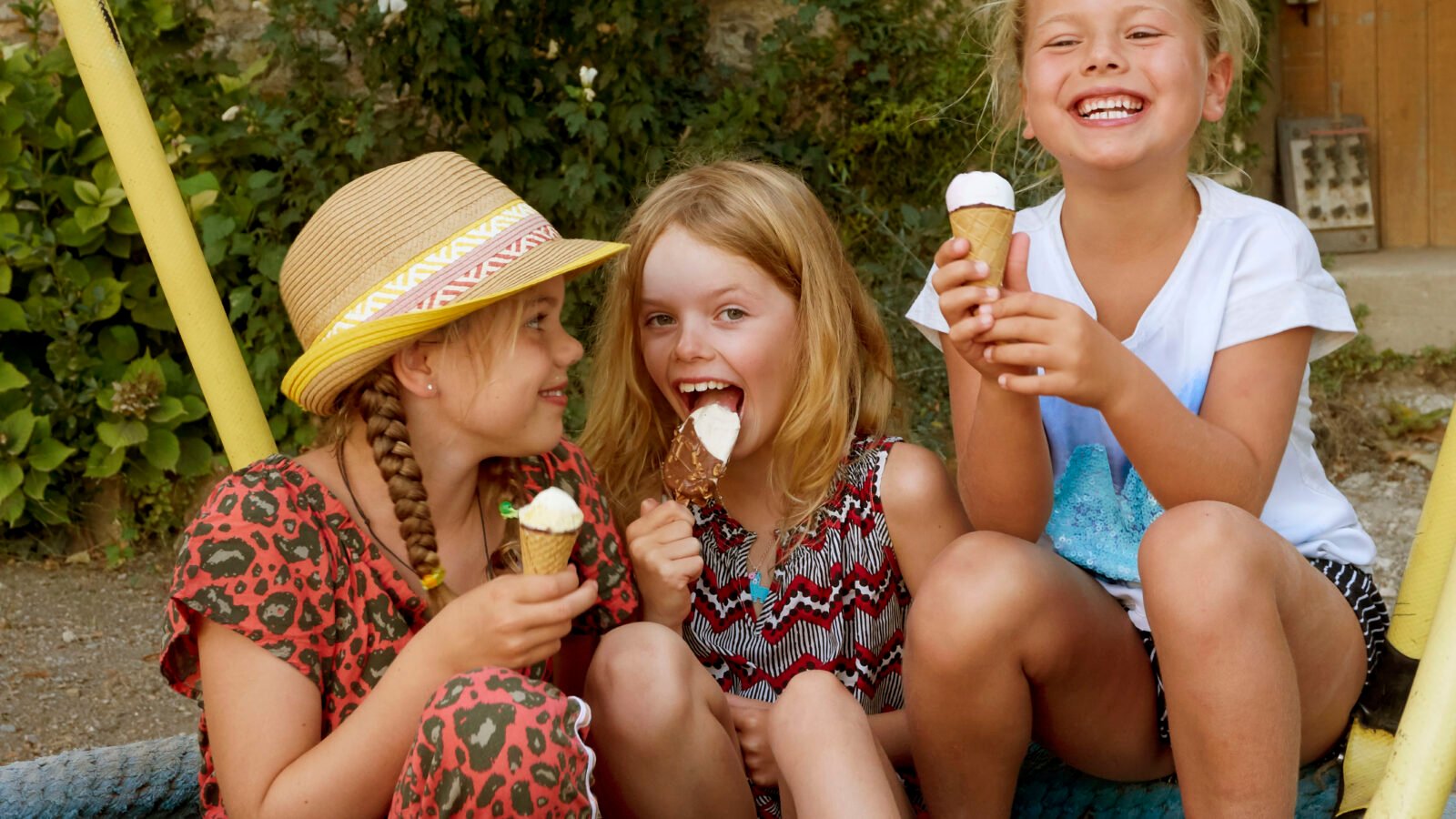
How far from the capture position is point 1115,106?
1.84 m

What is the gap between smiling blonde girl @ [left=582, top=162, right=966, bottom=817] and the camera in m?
2.01

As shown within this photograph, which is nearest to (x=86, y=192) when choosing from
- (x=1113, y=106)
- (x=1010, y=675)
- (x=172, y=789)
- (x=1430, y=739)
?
(x=172, y=789)

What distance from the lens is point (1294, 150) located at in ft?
15.5

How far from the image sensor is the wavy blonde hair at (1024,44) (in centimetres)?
191

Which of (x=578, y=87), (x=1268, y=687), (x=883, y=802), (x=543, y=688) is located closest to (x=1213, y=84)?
(x=1268, y=687)

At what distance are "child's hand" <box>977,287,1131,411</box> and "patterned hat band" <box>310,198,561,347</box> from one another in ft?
1.93

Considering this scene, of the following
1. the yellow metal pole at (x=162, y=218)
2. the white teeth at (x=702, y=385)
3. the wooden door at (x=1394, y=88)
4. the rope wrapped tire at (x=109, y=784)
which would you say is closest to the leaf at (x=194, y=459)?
the rope wrapped tire at (x=109, y=784)

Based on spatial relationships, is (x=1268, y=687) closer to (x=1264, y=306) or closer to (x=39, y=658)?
(x=1264, y=306)

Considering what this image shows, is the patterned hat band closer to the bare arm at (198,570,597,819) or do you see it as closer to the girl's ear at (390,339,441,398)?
the girl's ear at (390,339,441,398)

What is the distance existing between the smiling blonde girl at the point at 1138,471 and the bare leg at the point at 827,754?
0.31 feet

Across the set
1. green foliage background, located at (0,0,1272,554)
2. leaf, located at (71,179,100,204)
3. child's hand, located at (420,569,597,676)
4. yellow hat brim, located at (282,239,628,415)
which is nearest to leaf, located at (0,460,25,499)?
green foliage background, located at (0,0,1272,554)

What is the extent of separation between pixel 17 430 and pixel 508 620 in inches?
108

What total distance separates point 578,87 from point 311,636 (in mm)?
2363

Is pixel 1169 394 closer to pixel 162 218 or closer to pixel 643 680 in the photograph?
pixel 643 680
